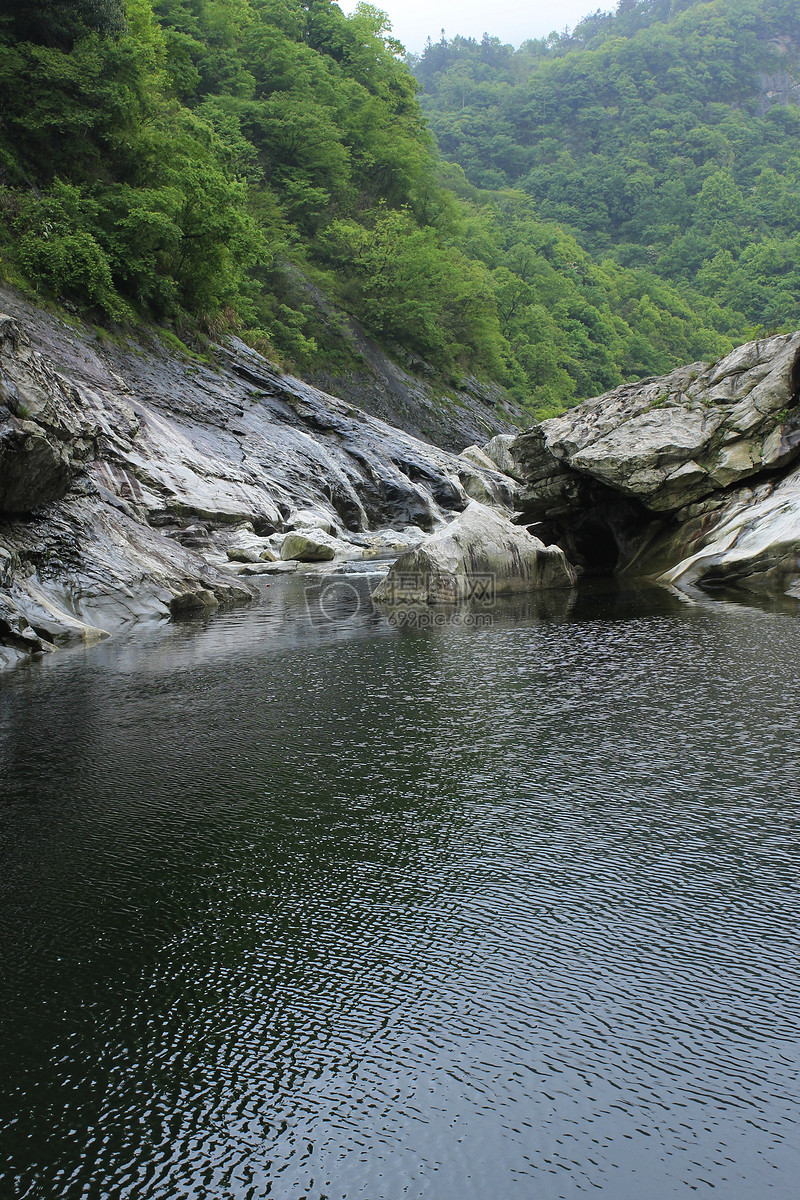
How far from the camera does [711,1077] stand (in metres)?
2.52

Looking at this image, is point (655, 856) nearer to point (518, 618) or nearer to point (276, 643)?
point (276, 643)

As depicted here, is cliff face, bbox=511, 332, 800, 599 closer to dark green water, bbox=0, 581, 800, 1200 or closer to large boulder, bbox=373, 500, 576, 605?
large boulder, bbox=373, 500, 576, 605

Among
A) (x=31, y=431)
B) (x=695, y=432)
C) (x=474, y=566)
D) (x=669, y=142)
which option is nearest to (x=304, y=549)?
(x=474, y=566)

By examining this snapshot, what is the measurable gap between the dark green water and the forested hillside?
83946 millimetres

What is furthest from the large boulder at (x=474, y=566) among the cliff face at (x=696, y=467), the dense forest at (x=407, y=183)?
the dense forest at (x=407, y=183)

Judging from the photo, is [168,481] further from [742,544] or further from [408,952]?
[408,952]

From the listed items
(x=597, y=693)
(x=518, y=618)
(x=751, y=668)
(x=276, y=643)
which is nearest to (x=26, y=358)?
(x=276, y=643)

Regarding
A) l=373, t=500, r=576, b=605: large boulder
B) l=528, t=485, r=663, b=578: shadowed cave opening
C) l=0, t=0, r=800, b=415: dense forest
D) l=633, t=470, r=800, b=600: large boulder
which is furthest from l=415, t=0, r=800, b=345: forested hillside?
l=373, t=500, r=576, b=605: large boulder

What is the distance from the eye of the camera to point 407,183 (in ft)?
195

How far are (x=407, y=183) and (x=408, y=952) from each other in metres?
64.6

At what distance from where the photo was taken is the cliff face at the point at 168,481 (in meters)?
12.1

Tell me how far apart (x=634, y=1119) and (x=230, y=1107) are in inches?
48.2

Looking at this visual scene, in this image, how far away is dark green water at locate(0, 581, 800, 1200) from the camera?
2316 mm

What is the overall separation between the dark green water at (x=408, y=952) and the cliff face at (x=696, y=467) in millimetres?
7331
